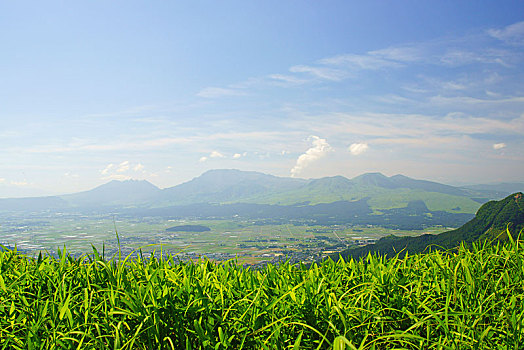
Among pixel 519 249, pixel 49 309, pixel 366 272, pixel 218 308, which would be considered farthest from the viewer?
pixel 519 249

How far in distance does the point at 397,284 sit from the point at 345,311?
592 mm

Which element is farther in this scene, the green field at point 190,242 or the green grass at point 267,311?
the green field at point 190,242

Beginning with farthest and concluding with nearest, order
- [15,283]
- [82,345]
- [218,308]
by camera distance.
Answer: [15,283] → [218,308] → [82,345]

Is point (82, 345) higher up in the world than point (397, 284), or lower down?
lower down

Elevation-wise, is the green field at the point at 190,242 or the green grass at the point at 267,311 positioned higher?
the green grass at the point at 267,311

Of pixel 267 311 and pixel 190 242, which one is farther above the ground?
pixel 267 311

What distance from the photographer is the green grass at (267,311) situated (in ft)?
5.85

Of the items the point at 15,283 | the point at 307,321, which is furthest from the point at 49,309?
the point at 307,321

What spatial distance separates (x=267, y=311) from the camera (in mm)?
1968

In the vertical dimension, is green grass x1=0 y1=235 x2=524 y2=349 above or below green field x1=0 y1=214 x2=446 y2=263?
above

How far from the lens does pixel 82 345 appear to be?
1.83m

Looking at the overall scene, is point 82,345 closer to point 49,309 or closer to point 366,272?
point 49,309

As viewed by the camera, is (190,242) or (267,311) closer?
(267,311)

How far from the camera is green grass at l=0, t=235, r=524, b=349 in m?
1.78
